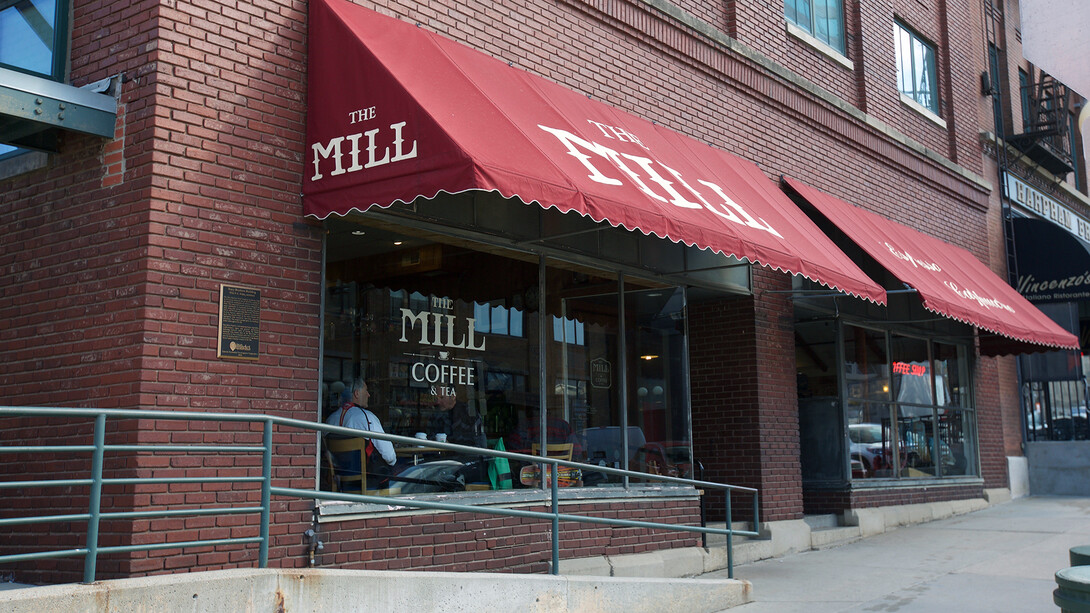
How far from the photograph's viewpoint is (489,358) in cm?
853

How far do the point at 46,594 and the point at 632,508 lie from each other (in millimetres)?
5958

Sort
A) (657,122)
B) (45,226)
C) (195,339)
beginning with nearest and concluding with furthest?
(195,339) → (45,226) → (657,122)

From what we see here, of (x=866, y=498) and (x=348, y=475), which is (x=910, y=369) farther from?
(x=348, y=475)

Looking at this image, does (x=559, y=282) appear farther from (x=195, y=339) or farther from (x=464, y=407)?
(x=195, y=339)

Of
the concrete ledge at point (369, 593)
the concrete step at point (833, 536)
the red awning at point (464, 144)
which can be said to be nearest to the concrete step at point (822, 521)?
the concrete step at point (833, 536)

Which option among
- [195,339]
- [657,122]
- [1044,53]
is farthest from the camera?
[657,122]

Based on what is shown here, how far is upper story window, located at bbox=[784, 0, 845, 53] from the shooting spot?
1346cm

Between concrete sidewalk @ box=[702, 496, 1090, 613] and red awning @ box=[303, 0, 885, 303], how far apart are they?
2884 mm

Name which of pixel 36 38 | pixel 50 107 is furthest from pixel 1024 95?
pixel 50 107

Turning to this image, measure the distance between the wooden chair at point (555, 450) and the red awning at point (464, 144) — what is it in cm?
238

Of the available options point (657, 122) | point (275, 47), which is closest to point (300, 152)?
point (275, 47)

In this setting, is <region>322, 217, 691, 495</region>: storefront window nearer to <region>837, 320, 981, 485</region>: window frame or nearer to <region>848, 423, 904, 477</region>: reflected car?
<region>837, 320, 981, 485</region>: window frame

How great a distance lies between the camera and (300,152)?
7141 mm

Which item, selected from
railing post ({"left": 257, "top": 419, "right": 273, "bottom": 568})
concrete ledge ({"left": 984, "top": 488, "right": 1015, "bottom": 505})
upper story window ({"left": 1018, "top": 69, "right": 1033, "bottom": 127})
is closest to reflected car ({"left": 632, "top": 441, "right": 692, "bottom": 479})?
railing post ({"left": 257, "top": 419, "right": 273, "bottom": 568})
